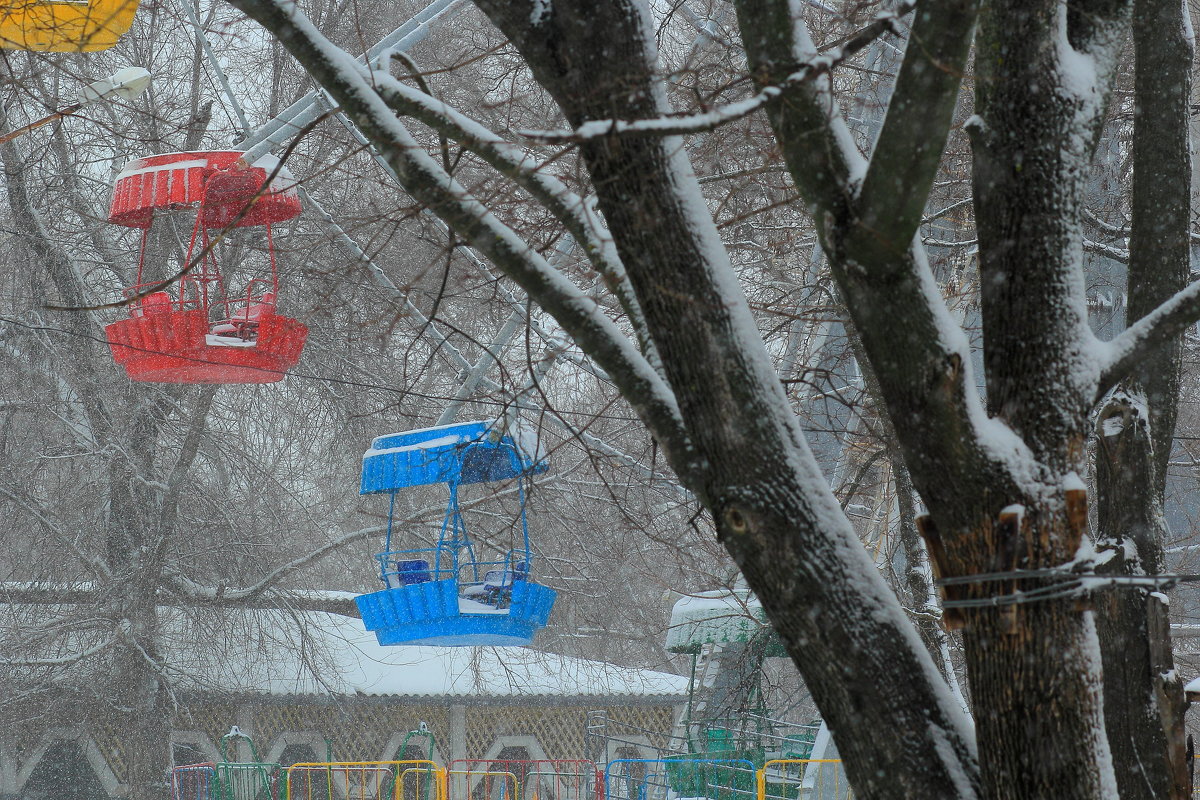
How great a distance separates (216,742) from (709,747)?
23.0ft

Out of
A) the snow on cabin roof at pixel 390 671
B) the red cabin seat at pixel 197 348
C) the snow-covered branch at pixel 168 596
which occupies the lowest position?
the snow on cabin roof at pixel 390 671

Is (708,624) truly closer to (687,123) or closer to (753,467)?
(753,467)

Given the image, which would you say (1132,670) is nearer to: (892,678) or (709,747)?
(892,678)

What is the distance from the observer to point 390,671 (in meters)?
20.1

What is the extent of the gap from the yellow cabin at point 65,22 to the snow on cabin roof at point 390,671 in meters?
10.9

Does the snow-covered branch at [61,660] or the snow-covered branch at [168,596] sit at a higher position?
the snow-covered branch at [168,596]

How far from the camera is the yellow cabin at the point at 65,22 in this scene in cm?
548

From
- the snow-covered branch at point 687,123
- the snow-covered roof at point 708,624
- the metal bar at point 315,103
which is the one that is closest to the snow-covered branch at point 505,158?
the snow-covered branch at point 687,123

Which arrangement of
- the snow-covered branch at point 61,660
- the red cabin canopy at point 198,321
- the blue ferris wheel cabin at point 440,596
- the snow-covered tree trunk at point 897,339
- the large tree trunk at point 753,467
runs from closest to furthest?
the snow-covered tree trunk at point 897,339
the large tree trunk at point 753,467
the red cabin canopy at point 198,321
the blue ferris wheel cabin at point 440,596
the snow-covered branch at point 61,660

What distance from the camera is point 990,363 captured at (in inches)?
147

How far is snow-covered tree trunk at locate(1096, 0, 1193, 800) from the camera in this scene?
186 inches

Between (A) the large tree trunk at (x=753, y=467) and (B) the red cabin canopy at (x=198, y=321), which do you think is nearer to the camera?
(A) the large tree trunk at (x=753, y=467)

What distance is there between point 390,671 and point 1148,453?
16.4 metres

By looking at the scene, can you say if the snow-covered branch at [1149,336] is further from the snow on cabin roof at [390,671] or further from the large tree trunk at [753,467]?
the snow on cabin roof at [390,671]
